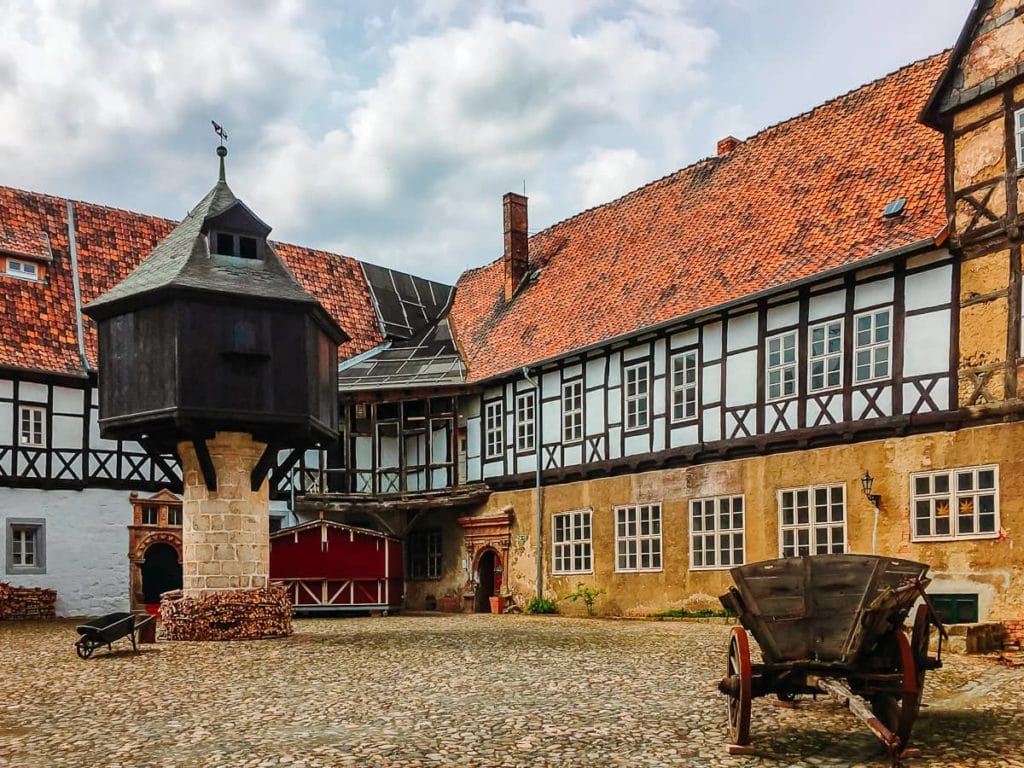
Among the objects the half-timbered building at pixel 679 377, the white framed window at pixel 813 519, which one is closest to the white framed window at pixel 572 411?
the half-timbered building at pixel 679 377

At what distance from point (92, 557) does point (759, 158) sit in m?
18.7

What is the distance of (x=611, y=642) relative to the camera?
16359 millimetres

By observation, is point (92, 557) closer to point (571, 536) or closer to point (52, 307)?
point (52, 307)

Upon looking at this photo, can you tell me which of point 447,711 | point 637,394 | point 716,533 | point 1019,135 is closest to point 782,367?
point 716,533

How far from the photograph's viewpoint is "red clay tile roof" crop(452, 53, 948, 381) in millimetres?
19516

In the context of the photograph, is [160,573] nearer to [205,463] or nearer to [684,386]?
[205,463]

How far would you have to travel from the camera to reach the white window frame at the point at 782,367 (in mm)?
19469

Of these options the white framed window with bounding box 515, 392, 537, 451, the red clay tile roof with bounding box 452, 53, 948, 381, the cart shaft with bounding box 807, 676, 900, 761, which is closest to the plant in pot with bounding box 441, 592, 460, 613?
the white framed window with bounding box 515, 392, 537, 451

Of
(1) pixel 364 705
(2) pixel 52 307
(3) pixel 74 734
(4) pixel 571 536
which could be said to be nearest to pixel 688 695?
(1) pixel 364 705

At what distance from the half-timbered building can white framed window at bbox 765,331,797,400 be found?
46 mm

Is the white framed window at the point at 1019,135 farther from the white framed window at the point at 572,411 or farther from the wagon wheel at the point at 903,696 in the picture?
the white framed window at the point at 572,411

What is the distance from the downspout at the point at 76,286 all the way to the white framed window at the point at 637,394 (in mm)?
13634

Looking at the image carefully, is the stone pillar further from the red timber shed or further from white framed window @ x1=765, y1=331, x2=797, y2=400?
white framed window @ x1=765, y1=331, x2=797, y2=400

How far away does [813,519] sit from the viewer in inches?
747
